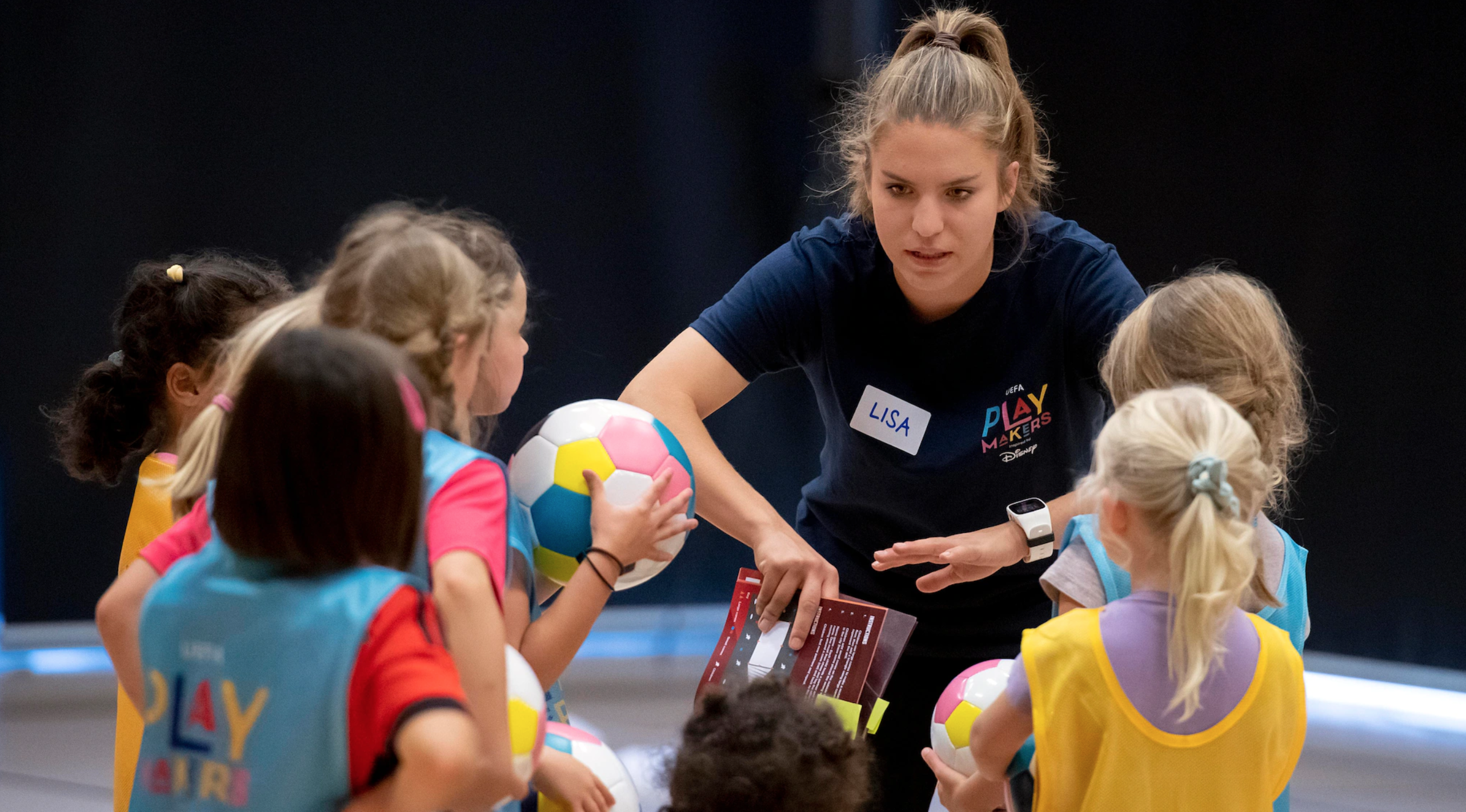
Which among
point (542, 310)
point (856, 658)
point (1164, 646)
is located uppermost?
point (1164, 646)

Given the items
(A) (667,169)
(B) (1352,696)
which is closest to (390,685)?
(A) (667,169)

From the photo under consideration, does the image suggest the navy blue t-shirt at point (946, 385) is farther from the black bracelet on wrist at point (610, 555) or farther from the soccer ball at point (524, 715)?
the soccer ball at point (524, 715)

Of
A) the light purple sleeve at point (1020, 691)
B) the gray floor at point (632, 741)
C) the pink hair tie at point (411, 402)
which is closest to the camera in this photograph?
the pink hair tie at point (411, 402)

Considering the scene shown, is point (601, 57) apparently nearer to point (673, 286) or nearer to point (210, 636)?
point (673, 286)

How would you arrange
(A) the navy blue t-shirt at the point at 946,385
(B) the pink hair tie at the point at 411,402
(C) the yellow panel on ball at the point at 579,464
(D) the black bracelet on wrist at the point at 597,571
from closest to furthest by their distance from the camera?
(B) the pink hair tie at the point at 411,402 < (D) the black bracelet on wrist at the point at 597,571 < (C) the yellow panel on ball at the point at 579,464 < (A) the navy blue t-shirt at the point at 946,385

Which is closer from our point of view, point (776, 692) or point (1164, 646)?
point (1164, 646)

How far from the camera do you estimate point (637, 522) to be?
1.75m

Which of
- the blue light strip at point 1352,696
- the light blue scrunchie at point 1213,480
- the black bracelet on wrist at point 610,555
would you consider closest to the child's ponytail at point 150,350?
the black bracelet on wrist at point 610,555

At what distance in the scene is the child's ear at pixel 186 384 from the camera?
223 cm

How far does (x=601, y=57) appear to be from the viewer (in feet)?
17.7

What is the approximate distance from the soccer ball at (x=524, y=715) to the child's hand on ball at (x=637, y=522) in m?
0.25

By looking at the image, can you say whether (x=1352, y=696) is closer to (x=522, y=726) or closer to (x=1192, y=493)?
(x=1192, y=493)

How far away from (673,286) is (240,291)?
337cm

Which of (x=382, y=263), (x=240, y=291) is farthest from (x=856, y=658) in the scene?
(x=240, y=291)
